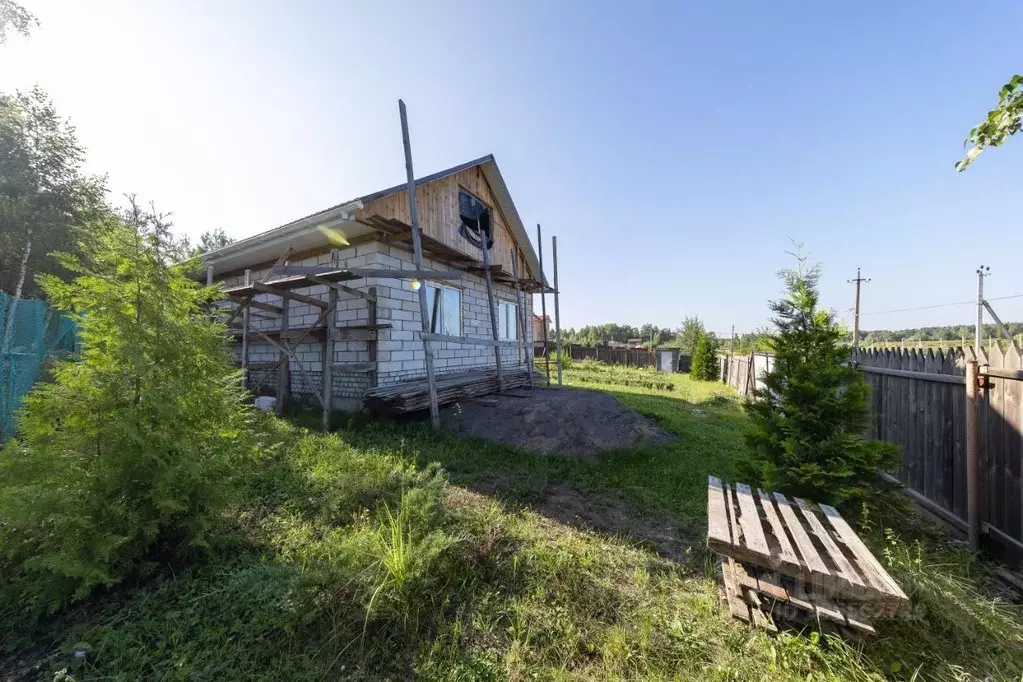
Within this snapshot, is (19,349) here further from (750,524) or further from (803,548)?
(803,548)

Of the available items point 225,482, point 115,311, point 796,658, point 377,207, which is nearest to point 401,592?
point 225,482

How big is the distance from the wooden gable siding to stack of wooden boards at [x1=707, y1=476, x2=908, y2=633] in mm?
6886

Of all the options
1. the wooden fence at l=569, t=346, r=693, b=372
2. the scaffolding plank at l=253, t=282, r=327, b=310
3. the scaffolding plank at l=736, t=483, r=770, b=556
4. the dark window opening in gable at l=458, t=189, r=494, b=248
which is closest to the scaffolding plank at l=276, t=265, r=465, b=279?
the scaffolding plank at l=253, t=282, r=327, b=310

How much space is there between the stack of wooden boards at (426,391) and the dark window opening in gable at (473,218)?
384 centimetres

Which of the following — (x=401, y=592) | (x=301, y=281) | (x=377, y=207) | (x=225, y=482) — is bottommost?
(x=401, y=592)

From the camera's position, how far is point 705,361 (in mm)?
19641

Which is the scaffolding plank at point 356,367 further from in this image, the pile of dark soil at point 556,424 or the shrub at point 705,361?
the shrub at point 705,361

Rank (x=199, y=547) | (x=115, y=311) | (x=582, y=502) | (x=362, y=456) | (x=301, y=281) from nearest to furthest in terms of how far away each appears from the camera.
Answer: (x=115, y=311) < (x=199, y=547) < (x=582, y=502) < (x=362, y=456) < (x=301, y=281)

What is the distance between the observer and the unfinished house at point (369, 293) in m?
6.79

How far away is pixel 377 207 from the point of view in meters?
6.84

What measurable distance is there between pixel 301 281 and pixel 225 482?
4146mm

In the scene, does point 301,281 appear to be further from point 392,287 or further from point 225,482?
point 225,482

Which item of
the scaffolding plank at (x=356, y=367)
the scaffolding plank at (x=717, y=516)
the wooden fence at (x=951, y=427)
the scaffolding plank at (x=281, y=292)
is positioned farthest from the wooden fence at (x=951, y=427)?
the scaffolding plank at (x=281, y=292)

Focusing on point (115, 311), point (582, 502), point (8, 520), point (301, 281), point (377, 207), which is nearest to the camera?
point (8, 520)
